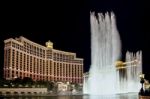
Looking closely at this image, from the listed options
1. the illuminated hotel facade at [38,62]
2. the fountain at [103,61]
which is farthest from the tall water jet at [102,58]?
the illuminated hotel facade at [38,62]

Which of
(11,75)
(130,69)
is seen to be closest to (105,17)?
(130,69)

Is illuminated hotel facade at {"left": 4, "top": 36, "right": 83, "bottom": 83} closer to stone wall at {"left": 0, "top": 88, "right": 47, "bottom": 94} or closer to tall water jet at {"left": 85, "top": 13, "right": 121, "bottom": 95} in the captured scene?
stone wall at {"left": 0, "top": 88, "right": 47, "bottom": 94}

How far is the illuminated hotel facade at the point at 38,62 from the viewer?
98.6m

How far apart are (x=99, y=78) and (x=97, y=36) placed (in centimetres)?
701

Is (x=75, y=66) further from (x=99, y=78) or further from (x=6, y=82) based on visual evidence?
(x=99, y=78)

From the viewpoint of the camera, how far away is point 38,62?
369 ft

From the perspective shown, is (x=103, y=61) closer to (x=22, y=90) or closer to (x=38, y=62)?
(x=22, y=90)

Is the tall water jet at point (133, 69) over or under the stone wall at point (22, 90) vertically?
over

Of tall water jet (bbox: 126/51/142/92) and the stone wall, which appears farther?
the stone wall

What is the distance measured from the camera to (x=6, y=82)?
8231 centimetres

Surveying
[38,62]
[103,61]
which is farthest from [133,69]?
[38,62]

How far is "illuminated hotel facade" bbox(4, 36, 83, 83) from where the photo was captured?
98.6m

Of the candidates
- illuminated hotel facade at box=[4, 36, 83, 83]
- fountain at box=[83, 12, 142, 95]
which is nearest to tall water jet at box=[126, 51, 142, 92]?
fountain at box=[83, 12, 142, 95]

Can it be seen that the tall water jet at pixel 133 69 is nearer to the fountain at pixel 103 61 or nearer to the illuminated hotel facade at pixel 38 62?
the fountain at pixel 103 61
